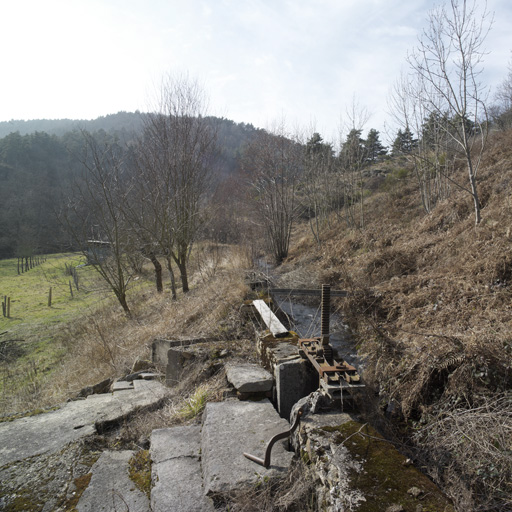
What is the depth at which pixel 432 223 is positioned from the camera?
10.5m

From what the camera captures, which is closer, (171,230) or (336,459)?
(336,459)

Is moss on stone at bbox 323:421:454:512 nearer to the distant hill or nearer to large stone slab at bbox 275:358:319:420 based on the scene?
large stone slab at bbox 275:358:319:420

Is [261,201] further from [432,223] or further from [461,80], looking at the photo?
[461,80]

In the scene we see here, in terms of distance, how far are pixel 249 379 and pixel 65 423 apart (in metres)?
2.03

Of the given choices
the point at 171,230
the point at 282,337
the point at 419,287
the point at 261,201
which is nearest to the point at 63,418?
the point at 282,337

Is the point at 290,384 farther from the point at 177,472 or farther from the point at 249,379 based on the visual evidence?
the point at 177,472

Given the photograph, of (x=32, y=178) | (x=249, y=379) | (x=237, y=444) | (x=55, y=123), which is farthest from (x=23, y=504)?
(x=55, y=123)

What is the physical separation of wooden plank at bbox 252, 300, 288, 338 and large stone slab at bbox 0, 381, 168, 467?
1571 mm

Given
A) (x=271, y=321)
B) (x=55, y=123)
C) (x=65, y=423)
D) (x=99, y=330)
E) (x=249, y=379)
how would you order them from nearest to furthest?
(x=249, y=379), (x=65, y=423), (x=271, y=321), (x=99, y=330), (x=55, y=123)

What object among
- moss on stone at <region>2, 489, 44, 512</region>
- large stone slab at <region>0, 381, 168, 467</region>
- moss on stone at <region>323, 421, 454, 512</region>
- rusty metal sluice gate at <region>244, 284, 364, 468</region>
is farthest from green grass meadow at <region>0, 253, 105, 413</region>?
moss on stone at <region>323, 421, 454, 512</region>

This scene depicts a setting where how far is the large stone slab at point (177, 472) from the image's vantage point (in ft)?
6.98

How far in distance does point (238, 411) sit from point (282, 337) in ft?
4.92

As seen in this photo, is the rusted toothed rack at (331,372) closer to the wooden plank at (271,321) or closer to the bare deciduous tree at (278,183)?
the wooden plank at (271,321)

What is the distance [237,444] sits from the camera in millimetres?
2543
